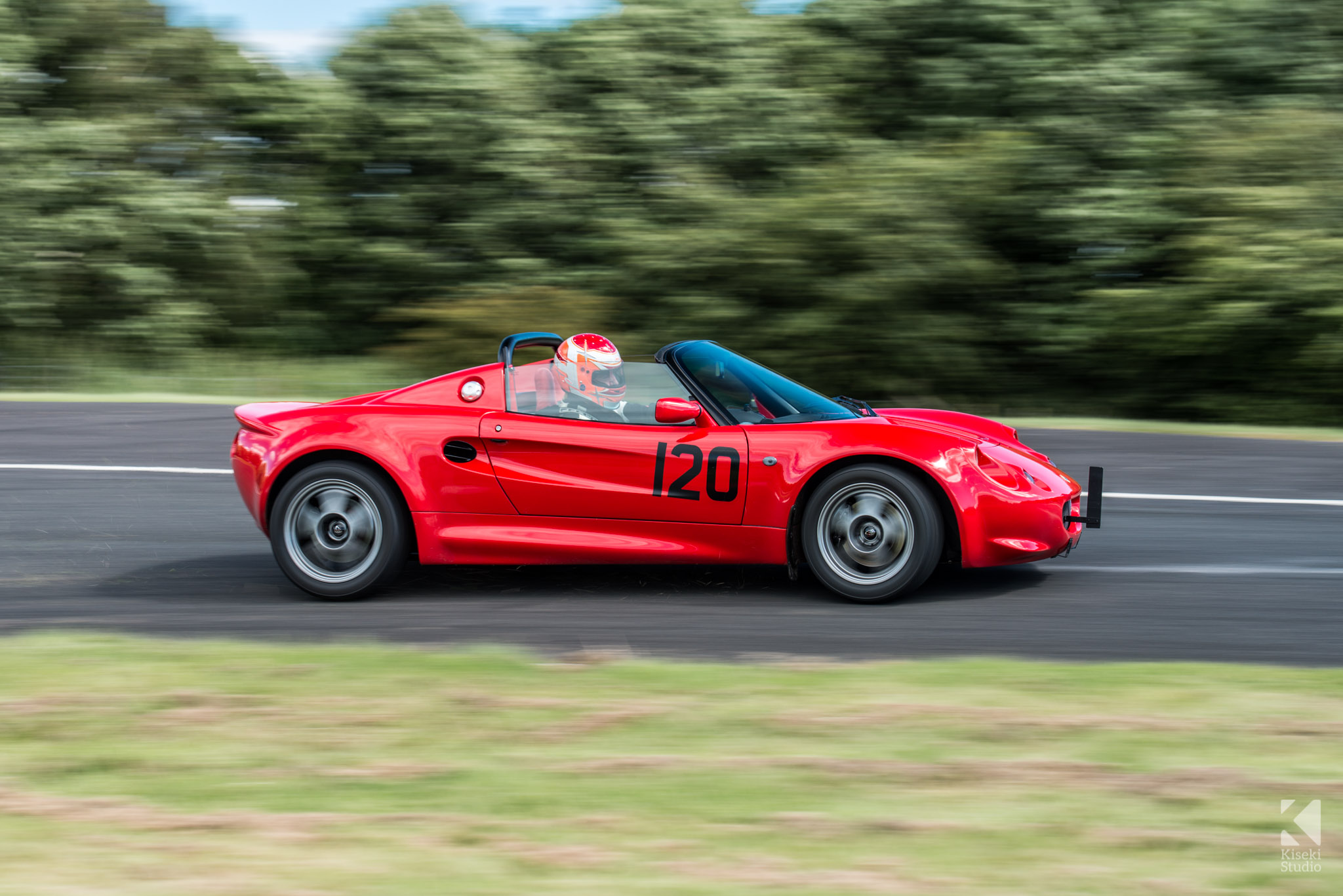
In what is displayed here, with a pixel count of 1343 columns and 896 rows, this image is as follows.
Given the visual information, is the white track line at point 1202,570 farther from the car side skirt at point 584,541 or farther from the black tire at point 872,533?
the car side skirt at point 584,541

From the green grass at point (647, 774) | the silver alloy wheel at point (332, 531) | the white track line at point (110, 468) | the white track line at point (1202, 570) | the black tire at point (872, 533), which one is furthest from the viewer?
the white track line at point (110, 468)

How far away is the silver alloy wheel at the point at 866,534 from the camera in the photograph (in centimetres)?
587

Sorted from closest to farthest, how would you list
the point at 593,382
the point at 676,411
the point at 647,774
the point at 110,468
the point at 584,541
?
1. the point at 647,774
2. the point at 676,411
3. the point at 584,541
4. the point at 593,382
5. the point at 110,468

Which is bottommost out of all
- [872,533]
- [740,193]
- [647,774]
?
[647,774]

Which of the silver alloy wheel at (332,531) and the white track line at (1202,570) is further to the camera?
the white track line at (1202,570)

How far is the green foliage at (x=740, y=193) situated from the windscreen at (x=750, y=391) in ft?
43.4

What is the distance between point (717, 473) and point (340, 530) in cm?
181

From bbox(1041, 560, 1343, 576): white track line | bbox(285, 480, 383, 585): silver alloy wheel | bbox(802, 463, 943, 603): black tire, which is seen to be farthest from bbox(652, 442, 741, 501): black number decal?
bbox(1041, 560, 1343, 576): white track line

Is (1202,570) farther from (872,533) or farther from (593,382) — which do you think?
(593,382)

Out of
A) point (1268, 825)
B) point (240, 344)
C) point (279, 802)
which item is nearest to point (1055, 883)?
point (1268, 825)

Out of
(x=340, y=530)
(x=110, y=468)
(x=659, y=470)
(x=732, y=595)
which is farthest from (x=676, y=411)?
(x=110, y=468)

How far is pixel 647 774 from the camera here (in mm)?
3793

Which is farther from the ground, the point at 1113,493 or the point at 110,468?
the point at 1113,493

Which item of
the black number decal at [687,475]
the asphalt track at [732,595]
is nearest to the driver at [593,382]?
the black number decal at [687,475]
